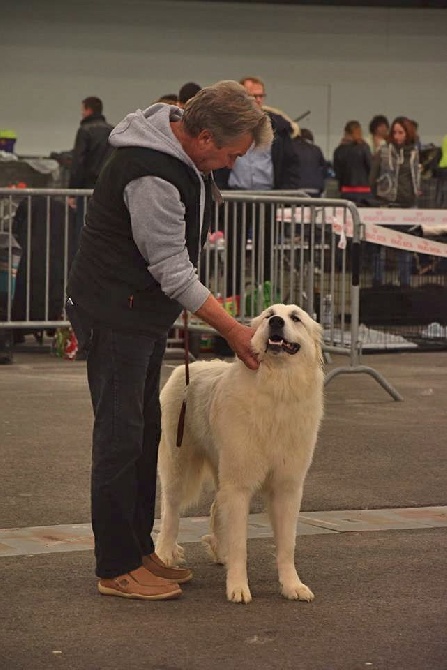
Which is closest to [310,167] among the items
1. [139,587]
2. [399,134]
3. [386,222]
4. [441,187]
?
[399,134]

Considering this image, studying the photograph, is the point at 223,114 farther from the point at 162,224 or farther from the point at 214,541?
the point at 214,541

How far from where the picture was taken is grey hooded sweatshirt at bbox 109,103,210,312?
503 centimetres

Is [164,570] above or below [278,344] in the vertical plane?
below

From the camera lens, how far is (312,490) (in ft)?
24.3

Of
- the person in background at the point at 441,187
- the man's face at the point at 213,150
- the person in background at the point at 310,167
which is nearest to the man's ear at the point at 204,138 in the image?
the man's face at the point at 213,150

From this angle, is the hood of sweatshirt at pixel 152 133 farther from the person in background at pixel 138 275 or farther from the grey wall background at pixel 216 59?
the grey wall background at pixel 216 59

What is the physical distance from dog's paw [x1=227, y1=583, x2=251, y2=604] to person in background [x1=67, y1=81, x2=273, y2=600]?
7.6 inches

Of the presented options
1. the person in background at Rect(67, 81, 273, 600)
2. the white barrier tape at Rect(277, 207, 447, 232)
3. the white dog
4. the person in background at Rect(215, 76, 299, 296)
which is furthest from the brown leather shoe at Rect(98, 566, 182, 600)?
the white barrier tape at Rect(277, 207, 447, 232)

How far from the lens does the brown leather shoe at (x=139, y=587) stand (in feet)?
17.3

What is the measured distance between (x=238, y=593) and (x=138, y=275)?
1160 millimetres

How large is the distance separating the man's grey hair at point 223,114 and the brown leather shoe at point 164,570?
154 centimetres

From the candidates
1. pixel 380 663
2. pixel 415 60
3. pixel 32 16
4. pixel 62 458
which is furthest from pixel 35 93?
pixel 380 663

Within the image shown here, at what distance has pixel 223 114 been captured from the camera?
16.6 ft

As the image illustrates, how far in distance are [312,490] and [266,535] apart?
107 centimetres
